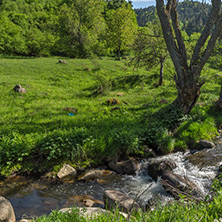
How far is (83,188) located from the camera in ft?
21.4

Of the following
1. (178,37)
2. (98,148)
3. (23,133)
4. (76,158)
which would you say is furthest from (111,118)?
(178,37)

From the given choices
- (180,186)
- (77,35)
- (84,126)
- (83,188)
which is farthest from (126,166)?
(77,35)

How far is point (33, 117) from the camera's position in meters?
11.0

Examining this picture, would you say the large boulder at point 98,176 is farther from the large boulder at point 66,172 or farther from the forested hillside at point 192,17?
the forested hillside at point 192,17

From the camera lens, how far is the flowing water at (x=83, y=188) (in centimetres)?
559

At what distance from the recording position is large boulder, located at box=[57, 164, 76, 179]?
276 inches

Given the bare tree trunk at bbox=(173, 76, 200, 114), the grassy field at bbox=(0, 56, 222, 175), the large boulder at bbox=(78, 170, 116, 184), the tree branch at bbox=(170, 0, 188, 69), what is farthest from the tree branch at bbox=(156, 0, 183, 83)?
the large boulder at bbox=(78, 170, 116, 184)

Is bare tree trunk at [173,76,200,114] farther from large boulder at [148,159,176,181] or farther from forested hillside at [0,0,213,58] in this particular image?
forested hillside at [0,0,213,58]

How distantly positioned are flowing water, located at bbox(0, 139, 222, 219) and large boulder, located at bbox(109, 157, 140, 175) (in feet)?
0.75

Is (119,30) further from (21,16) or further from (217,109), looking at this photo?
(21,16)

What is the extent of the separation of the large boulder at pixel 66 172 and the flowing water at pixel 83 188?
13.7 inches

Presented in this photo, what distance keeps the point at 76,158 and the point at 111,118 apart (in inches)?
157

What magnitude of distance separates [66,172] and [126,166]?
2.30m

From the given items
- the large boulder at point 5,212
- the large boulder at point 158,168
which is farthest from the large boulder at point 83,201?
the large boulder at point 158,168
